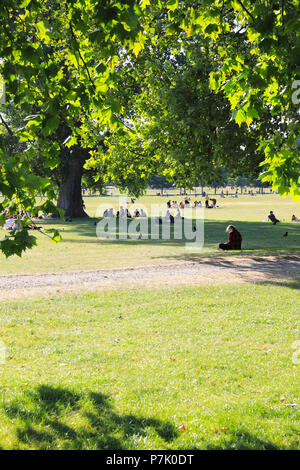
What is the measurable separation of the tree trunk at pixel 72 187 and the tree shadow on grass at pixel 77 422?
3550cm

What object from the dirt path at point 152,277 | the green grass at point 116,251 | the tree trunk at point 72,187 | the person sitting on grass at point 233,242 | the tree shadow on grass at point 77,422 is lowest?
the tree shadow on grass at point 77,422

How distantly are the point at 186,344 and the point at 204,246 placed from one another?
15.0 m

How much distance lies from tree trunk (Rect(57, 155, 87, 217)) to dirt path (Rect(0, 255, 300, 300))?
2631cm

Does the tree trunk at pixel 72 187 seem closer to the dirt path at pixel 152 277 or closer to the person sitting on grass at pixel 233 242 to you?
the person sitting on grass at pixel 233 242

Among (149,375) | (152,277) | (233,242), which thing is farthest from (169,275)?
(149,375)

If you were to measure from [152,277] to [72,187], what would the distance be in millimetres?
28918

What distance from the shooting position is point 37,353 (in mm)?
7266

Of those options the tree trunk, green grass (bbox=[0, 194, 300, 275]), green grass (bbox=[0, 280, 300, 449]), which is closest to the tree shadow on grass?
green grass (bbox=[0, 280, 300, 449])

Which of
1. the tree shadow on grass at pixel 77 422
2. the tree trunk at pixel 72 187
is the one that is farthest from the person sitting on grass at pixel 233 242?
the tree trunk at pixel 72 187

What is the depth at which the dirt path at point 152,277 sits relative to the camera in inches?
496

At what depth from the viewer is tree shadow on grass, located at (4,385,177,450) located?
4.64 metres

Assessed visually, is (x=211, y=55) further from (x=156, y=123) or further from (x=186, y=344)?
(x=186, y=344)

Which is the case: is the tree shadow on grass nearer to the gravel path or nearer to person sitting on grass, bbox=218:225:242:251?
the gravel path

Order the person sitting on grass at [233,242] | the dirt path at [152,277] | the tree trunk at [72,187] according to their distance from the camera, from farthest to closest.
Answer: the tree trunk at [72,187]
the person sitting on grass at [233,242]
the dirt path at [152,277]
